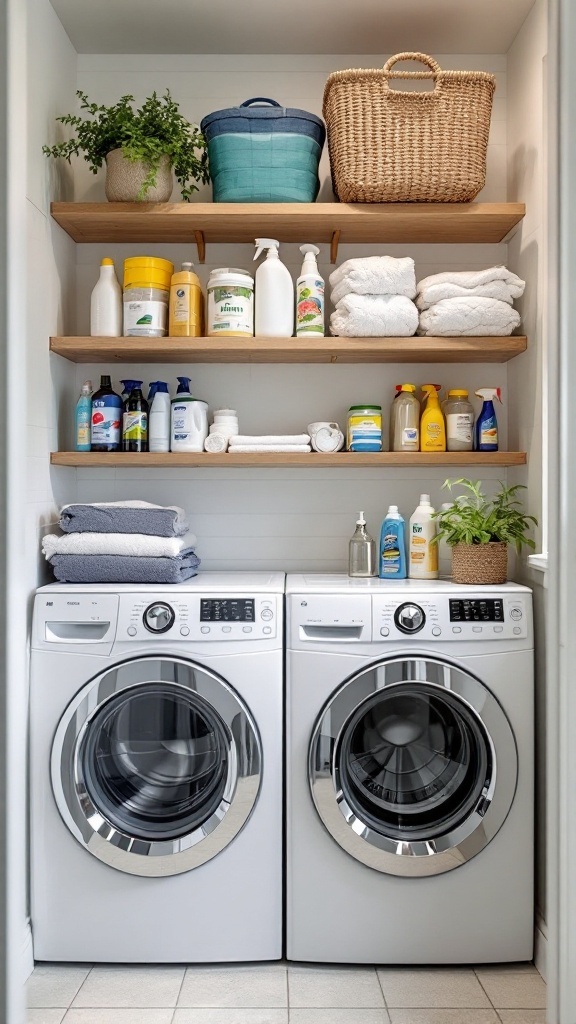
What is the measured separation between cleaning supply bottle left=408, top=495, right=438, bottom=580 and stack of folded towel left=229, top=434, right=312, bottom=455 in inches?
15.2

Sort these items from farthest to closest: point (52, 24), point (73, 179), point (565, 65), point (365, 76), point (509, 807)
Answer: point (73, 179), point (52, 24), point (365, 76), point (509, 807), point (565, 65)

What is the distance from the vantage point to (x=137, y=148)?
2229mm

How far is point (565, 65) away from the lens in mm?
1354

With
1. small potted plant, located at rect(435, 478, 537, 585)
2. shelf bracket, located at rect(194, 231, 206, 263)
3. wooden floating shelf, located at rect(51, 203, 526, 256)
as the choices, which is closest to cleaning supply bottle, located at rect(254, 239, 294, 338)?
wooden floating shelf, located at rect(51, 203, 526, 256)

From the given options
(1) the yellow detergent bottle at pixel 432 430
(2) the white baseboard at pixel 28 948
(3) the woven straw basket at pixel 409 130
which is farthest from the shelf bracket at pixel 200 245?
(2) the white baseboard at pixel 28 948

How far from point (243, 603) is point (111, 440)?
0.69 meters

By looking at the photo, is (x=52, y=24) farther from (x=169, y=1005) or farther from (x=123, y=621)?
(x=169, y=1005)

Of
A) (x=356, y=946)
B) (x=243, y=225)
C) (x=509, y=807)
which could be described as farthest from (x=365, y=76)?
(x=356, y=946)

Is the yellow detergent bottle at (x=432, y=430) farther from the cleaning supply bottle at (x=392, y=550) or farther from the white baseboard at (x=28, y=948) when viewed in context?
the white baseboard at (x=28, y=948)

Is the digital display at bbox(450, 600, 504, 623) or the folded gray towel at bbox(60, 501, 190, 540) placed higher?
the folded gray towel at bbox(60, 501, 190, 540)

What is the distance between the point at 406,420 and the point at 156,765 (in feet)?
4.01

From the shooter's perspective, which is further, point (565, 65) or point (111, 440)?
point (111, 440)

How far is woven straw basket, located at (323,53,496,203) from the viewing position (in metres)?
2.22

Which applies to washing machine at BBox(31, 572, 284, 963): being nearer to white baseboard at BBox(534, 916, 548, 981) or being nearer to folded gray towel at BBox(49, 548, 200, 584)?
folded gray towel at BBox(49, 548, 200, 584)
